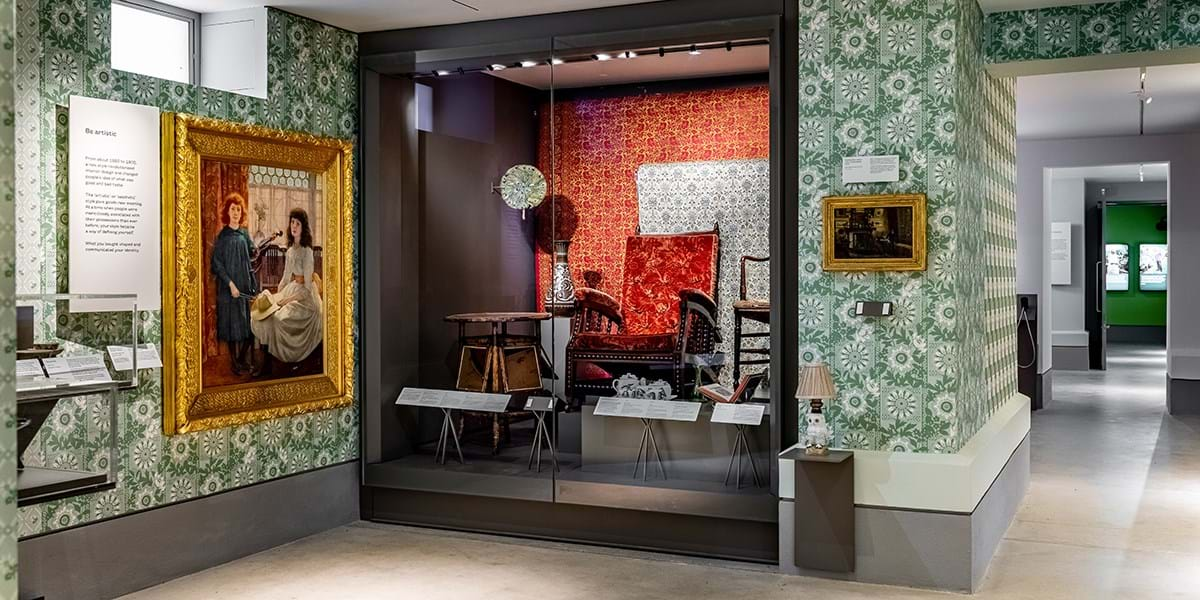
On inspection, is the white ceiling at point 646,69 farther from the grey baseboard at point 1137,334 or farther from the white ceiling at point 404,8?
the grey baseboard at point 1137,334

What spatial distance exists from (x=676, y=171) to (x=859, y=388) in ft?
4.97

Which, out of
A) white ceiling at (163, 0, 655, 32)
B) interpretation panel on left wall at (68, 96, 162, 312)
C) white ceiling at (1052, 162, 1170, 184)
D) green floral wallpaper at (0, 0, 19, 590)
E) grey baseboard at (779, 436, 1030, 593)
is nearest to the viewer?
green floral wallpaper at (0, 0, 19, 590)

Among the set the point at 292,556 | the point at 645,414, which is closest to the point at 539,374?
the point at 645,414

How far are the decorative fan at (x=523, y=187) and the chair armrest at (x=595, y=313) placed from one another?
1.90 feet

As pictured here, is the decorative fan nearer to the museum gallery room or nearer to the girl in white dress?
the museum gallery room

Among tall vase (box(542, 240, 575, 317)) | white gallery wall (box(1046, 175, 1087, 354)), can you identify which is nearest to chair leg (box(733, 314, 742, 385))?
tall vase (box(542, 240, 575, 317))

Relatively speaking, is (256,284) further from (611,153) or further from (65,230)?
(611,153)

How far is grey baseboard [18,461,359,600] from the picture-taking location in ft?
15.6

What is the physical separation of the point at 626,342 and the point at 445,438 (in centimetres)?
130

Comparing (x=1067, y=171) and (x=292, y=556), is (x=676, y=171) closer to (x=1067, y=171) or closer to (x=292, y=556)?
(x=292, y=556)

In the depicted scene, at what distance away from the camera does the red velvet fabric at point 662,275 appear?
229 inches

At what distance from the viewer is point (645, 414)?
5.93 metres

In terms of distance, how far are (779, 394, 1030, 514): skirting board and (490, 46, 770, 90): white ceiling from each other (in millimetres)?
2040

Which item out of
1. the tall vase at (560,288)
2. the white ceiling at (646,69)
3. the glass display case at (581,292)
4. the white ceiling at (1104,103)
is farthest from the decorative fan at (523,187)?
the white ceiling at (1104,103)
